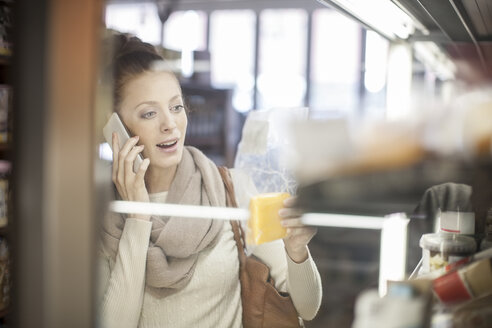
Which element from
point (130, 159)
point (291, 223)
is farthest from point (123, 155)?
point (291, 223)

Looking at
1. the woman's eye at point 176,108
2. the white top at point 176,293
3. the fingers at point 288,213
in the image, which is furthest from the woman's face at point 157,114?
the fingers at point 288,213

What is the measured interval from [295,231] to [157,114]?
38 centimetres

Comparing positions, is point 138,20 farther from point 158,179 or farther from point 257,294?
point 257,294

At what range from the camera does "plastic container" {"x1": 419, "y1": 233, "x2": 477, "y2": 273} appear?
0.84m

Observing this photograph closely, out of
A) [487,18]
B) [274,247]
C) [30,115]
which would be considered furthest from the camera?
[274,247]

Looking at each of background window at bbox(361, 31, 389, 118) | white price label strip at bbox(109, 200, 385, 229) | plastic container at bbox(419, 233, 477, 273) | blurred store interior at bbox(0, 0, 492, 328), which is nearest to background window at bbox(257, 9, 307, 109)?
blurred store interior at bbox(0, 0, 492, 328)

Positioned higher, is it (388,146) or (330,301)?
(388,146)

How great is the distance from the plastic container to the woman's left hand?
0.19 meters

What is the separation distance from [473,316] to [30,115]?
27.7 inches

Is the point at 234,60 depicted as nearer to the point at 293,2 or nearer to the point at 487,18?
the point at 293,2

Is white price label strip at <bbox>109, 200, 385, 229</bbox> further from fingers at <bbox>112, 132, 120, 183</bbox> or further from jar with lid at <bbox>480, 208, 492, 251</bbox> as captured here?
jar with lid at <bbox>480, 208, 492, 251</bbox>

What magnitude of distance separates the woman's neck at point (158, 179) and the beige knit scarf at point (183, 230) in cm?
1

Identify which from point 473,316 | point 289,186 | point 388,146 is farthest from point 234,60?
point 473,316

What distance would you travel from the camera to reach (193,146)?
1089 millimetres
